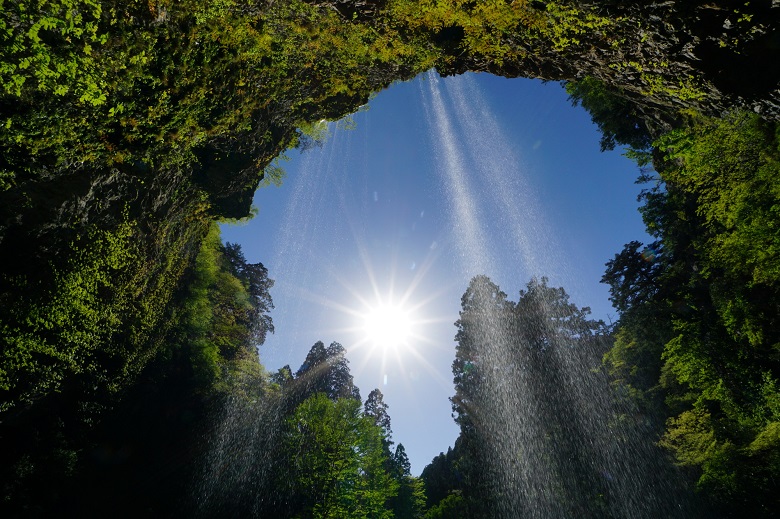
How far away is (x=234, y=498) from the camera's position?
22312 millimetres

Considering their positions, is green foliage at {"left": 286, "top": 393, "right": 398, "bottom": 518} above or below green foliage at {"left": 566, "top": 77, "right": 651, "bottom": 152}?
below

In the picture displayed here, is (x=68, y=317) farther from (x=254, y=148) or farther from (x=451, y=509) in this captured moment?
(x=451, y=509)

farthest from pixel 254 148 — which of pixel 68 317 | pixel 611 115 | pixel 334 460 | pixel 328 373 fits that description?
pixel 328 373

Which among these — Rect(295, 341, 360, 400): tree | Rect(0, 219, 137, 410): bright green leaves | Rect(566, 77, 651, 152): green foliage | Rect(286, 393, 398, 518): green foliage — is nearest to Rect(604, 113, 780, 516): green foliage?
Rect(566, 77, 651, 152): green foliage

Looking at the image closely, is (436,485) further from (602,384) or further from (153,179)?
(153,179)

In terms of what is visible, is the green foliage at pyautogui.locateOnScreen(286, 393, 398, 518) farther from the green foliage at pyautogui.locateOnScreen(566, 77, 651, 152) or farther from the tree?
the green foliage at pyautogui.locateOnScreen(566, 77, 651, 152)

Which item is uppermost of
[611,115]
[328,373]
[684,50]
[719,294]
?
[328,373]

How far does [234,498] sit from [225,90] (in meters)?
25.1

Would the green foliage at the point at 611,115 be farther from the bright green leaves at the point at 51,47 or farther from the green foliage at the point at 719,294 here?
the bright green leaves at the point at 51,47

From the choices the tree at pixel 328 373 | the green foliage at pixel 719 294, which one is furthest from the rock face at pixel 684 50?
the tree at pixel 328 373

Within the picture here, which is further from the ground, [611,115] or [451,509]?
[611,115]

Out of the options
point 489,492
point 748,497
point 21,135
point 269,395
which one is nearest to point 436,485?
point 489,492

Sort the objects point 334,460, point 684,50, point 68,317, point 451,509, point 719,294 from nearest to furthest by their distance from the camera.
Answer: point 684,50 → point 68,317 → point 719,294 → point 334,460 → point 451,509

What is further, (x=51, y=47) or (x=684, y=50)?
(x=684, y=50)
